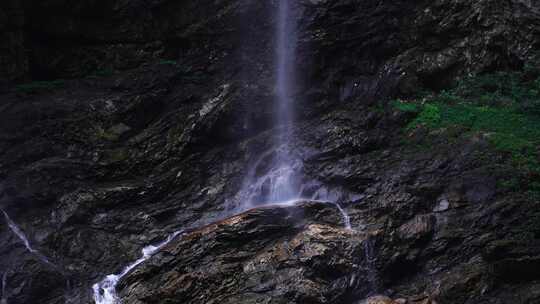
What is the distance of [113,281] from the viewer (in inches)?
448

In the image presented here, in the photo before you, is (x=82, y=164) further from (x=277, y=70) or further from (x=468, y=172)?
(x=468, y=172)

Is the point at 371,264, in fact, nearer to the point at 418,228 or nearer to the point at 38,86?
the point at 418,228

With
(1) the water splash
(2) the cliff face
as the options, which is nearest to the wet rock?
(2) the cliff face

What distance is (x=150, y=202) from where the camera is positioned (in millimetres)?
13805

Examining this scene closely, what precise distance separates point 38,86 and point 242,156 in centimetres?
645

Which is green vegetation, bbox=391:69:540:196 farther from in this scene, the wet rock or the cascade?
the cascade

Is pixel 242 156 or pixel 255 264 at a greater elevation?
pixel 242 156

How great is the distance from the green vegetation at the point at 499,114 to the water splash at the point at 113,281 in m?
6.93

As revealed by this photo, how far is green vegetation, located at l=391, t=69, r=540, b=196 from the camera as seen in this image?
11852mm

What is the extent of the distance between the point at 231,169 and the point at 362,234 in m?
4.72

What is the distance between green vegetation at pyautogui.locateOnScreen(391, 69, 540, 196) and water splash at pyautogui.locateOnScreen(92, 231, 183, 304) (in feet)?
22.7

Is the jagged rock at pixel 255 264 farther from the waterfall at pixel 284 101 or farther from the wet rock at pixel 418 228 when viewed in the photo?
the waterfall at pixel 284 101

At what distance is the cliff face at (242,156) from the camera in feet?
34.3

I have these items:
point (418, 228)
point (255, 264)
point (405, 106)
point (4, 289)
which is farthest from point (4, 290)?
point (405, 106)
